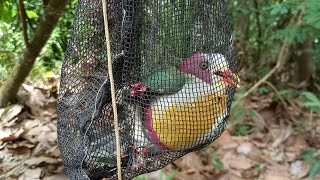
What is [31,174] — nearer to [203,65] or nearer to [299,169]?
[203,65]

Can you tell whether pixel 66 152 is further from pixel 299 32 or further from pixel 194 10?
pixel 299 32

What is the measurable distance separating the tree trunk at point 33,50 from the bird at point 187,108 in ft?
1.64

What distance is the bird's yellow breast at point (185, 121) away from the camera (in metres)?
0.98

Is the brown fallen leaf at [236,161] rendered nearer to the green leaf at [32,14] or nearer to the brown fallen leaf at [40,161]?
the brown fallen leaf at [40,161]

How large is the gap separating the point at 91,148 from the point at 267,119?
1705 mm

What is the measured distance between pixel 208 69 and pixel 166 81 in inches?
3.9

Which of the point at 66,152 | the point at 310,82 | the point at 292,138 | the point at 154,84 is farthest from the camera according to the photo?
the point at 310,82

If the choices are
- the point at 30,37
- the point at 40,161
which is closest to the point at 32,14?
the point at 30,37

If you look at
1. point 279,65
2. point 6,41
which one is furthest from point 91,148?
point 279,65

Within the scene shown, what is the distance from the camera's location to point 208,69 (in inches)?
39.7

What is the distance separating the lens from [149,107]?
1.01 metres

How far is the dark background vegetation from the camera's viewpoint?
152 cm

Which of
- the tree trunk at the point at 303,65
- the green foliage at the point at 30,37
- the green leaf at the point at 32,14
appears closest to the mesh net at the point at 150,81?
the green foliage at the point at 30,37

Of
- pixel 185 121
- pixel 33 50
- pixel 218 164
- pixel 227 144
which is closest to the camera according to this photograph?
pixel 185 121
